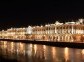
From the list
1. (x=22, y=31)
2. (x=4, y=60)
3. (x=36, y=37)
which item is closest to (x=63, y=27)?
(x=36, y=37)

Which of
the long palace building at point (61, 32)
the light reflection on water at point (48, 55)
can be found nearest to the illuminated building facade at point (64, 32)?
the long palace building at point (61, 32)

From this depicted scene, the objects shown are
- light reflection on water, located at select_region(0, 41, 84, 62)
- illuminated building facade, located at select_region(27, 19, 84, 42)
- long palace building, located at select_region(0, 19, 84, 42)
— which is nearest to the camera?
light reflection on water, located at select_region(0, 41, 84, 62)

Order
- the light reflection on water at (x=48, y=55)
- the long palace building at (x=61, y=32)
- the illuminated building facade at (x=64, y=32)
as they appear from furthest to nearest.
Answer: the long palace building at (x=61, y=32) → the illuminated building facade at (x=64, y=32) → the light reflection on water at (x=48, y=55)

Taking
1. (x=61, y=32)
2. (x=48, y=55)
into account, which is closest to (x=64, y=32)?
(x=61, y=32)

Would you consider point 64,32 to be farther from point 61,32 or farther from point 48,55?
point 48,55

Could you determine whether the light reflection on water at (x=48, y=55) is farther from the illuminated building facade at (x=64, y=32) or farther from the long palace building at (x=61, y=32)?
the illuminated building facade at (x=64, y=32)

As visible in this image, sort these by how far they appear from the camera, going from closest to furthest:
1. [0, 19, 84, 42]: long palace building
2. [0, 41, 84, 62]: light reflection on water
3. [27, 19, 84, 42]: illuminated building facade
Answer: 1. [0, 41, 84, 62]: light reflection on water
2. [27, 19, 84, 42]: illuminated building facade
3. [0, 19, 84, 42]: long palace building

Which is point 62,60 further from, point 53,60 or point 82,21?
point 82,21

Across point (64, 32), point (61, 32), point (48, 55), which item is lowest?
point (48, 55)

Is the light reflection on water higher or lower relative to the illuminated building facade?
lower

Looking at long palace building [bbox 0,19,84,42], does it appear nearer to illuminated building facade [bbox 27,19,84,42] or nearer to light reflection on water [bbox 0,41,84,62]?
illuminated building facade [bbox 27,19,84,42]

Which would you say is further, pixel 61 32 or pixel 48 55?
pixel 61 32

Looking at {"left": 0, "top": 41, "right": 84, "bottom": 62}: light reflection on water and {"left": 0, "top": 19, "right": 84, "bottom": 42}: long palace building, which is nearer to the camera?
{"left": 0, "top": 41, "right": 84, "bottom": 62}: light reflection on water

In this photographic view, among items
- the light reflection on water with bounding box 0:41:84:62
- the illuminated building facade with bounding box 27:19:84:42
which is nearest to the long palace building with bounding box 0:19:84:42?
the illuminated building facade with bounding box 27:19:84:42
